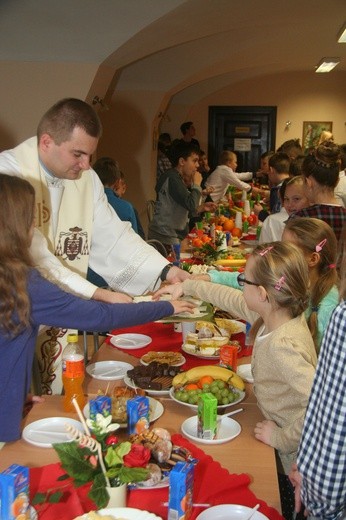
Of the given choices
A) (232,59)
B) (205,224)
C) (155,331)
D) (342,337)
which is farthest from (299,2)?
(342,337)

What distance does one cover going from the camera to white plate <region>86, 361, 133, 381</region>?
2748 mm

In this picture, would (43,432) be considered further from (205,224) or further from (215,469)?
(205,224)

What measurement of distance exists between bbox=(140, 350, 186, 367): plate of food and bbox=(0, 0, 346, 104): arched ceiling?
437cm

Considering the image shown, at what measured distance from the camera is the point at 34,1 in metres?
6.26

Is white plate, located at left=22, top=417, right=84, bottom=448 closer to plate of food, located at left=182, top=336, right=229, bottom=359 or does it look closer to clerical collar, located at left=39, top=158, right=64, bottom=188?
plate of food, located at left=182, top=336, right=229, bottom=359

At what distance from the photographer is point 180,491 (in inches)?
64.2

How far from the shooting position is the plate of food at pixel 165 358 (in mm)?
2898

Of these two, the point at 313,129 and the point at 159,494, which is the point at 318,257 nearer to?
the point at 159,494

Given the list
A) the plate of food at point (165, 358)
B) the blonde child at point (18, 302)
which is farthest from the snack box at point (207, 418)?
the plate of food at point (165, 358)

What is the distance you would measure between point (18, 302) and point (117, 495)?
793mm

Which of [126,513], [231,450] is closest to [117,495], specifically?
[126,513]

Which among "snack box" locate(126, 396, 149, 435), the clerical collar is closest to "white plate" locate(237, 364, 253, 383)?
"snack box" locate(126, 396, 149, 435)

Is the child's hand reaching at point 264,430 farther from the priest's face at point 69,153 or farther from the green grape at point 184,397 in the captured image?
the priest's face at point 69,153

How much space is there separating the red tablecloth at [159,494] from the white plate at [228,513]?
0.13ft
